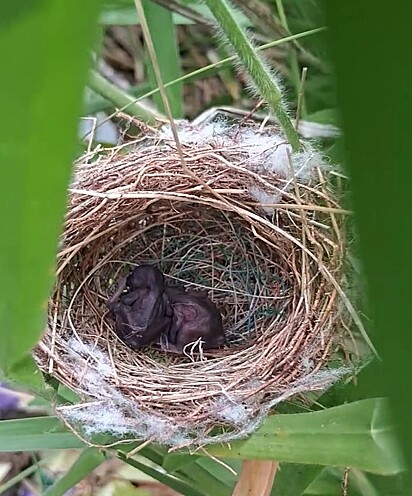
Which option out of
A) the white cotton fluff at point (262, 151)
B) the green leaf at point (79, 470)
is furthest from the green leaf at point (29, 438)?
the white cotton fluff at point (262, 151)

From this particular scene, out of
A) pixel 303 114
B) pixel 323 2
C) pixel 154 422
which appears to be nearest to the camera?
pixel 323 2

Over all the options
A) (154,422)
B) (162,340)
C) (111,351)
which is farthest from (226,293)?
(154,422)

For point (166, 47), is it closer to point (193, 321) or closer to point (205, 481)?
point (193, 321)

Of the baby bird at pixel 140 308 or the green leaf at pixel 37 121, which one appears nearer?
the green leaf at pixel 37 121

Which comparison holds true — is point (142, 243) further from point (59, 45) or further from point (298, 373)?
point (59, 45)

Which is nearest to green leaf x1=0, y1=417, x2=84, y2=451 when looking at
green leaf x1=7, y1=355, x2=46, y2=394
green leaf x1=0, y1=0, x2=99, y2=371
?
green leaf x1=7, y1=355, x2=46, y2=394

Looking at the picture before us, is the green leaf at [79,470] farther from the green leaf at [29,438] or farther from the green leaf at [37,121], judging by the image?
the green leaf at [37,121]

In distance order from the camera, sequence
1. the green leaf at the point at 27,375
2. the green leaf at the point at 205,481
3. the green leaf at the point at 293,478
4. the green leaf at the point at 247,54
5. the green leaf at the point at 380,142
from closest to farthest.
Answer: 1. the green leaf at the point at 380,142
2. the green leaf at the point at 247,54
3. the green leaf at the point at 27,375
4. the green leaf at the point at 293,478
5. the green leaf at the point at 205,481
